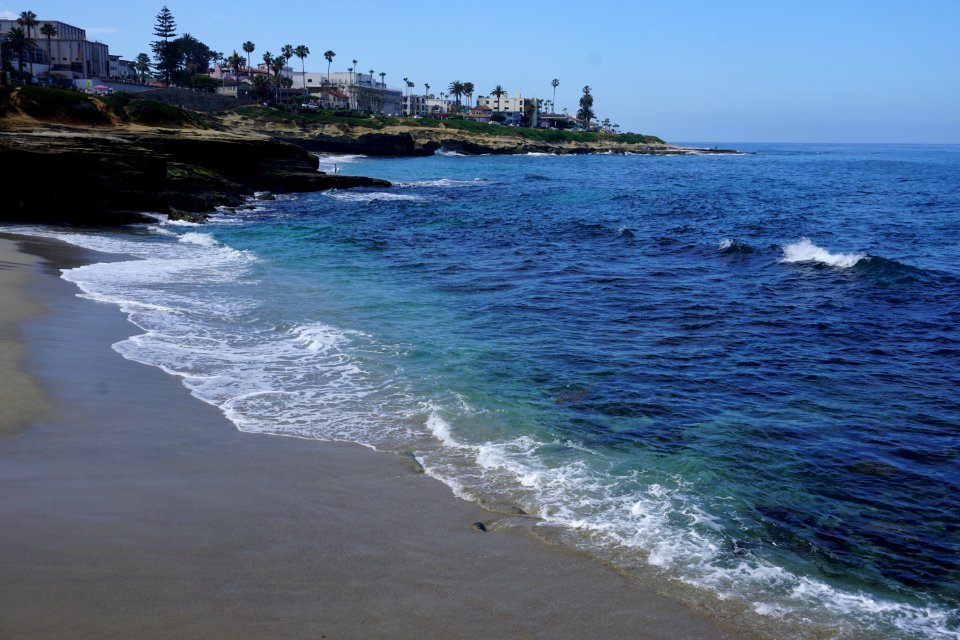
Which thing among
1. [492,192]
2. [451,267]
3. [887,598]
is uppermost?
[492,192]

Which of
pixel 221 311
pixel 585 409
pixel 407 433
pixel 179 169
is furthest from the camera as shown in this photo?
pixel 179 169

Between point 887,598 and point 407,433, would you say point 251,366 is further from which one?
point 887,598

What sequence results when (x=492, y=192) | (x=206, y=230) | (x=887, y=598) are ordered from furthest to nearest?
(x=492, y=192)
(x=206, y=230)
(x=887, y=598)

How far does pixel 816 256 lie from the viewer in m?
25.1

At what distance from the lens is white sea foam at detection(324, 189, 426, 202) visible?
4583cm

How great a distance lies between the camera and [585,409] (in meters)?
11.0

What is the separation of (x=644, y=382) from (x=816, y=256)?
15751mm

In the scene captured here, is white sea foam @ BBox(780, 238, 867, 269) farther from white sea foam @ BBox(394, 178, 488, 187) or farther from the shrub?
white sea foam @ BBox(394, 178, 488, 187)

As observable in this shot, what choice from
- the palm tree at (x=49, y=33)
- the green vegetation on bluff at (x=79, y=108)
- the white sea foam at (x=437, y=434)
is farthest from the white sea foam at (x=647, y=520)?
the palm tree at (x=49, y=33)

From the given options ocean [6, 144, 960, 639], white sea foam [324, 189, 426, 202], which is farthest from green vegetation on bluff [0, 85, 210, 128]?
ocean [6, 144, 960, 639]

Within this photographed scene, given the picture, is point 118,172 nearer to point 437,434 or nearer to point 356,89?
point 437,434

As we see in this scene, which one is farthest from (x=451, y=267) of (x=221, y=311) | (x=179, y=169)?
(x=179, y=169)

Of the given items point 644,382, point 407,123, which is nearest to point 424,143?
point 407,123

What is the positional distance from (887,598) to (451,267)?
59.8 feet
